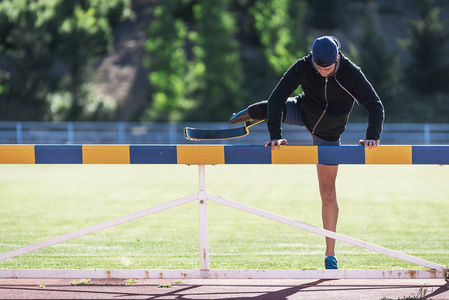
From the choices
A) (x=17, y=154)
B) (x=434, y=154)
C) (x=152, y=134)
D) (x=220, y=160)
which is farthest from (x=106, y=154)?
(x=152, y=134)

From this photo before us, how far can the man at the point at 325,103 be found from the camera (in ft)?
14.7

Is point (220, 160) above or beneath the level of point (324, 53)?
beneath

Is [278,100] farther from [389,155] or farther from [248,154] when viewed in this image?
[389,155]

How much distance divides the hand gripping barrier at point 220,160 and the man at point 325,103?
0.14m

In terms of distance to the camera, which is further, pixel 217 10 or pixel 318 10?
pixel 318 10

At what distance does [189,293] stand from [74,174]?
13.0 m

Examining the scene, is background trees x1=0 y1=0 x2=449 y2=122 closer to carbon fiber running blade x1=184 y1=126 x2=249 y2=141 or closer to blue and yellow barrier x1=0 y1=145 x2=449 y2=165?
carbon fiber running blade x1=184 y1=126 x2=249 y2=141

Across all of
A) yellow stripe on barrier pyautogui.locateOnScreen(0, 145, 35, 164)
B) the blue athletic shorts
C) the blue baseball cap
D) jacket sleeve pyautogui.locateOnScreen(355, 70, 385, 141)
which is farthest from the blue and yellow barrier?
the blue athletic shorts

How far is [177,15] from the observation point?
167 feet

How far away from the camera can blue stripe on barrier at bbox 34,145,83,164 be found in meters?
4.40

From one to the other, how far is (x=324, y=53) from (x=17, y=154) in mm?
2245

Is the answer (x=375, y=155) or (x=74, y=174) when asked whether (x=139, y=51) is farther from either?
(x=375, y=155)

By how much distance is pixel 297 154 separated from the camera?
4285 mm

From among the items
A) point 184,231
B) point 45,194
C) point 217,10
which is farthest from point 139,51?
point 184,231
